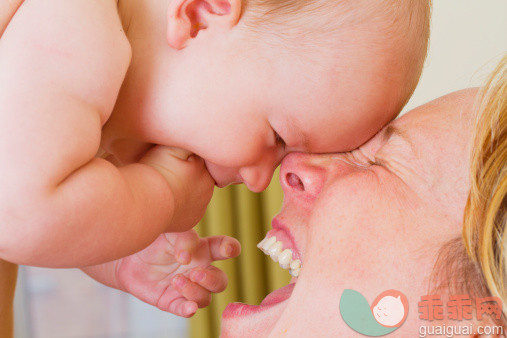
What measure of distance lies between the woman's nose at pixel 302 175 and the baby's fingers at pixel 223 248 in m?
0.28

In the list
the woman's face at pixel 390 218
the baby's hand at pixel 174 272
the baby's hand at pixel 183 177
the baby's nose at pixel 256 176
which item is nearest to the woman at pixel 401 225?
the woman's face at pixel 390 218

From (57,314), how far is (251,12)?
95.8 inches

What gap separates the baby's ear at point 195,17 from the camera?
923 millimetres

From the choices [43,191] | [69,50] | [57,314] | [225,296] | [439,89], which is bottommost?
[57,314]

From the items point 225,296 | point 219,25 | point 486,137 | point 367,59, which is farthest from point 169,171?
point 225,296

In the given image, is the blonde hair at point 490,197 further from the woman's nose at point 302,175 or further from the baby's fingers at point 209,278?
the baby's fingers at point 209,278

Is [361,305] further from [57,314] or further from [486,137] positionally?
[57,314]

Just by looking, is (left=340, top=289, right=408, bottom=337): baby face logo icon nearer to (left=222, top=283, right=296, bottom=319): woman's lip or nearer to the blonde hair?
the blonde hair

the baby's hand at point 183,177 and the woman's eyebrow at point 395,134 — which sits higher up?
the woman's eyebrow at point 395,134

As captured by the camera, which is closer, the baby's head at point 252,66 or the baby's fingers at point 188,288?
the baby's head at point 252,66

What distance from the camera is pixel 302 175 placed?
1.04m

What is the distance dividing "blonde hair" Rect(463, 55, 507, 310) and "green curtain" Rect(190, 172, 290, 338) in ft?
6.02

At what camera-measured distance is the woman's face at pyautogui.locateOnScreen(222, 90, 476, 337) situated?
2.77ft

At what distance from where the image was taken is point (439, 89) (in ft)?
8.27
